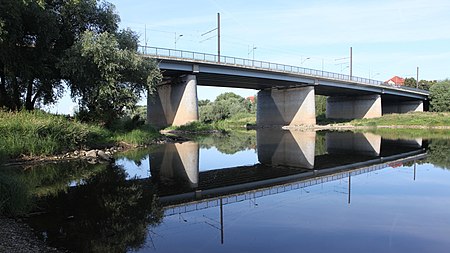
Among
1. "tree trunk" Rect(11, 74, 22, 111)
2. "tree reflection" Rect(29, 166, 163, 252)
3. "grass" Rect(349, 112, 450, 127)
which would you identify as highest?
"tree trunk" Rect(11, 74, 22, 111)

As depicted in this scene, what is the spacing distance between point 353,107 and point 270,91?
80.0 ft

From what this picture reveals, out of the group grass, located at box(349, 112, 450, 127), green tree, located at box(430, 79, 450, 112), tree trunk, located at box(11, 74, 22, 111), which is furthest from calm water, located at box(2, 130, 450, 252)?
green tree, located at box(430, 79, 450, 112)

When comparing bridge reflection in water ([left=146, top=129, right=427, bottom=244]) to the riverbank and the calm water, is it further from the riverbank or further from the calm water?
the riverbank

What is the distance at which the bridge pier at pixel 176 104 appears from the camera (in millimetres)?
46562

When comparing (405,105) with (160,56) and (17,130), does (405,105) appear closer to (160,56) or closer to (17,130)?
(160,56)

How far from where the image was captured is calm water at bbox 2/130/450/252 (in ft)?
20.6

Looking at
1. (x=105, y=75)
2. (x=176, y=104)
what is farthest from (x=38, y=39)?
(x=176, y=104)

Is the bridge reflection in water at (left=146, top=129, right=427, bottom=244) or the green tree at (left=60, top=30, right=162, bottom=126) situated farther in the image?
the green tree at (left=60, top=30, right=162, bottom=126)

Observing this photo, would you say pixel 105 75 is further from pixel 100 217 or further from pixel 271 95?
pixel 271 95

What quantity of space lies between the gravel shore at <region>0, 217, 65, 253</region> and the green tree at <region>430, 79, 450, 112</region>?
88.3 metres

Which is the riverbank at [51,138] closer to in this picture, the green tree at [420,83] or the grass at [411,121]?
the grass at [411,121]

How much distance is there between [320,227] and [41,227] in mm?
5668

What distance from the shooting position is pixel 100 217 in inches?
303

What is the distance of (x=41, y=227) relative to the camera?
6.92 m
